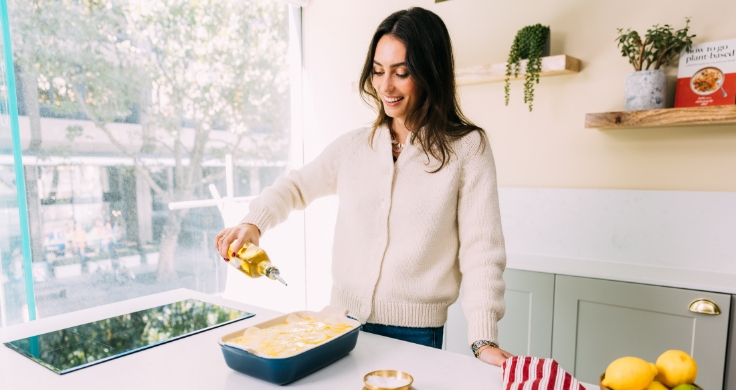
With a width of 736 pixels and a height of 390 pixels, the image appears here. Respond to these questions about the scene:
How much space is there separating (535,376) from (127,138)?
213cm

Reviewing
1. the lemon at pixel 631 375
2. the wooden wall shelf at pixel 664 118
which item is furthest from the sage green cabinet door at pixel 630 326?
the lemon at pixel 631 375

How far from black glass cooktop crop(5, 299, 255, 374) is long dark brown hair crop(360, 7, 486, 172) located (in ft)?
2.31

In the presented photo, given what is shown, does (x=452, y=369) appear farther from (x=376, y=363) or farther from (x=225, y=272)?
(x=225, y=272)

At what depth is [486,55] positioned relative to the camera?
2553 mm

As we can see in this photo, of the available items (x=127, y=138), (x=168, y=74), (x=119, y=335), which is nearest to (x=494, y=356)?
(x=119, y=335)

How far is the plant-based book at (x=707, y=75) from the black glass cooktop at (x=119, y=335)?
1861 mm

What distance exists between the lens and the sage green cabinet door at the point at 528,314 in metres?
2.04

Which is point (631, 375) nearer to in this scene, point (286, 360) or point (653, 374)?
point (653, 374)

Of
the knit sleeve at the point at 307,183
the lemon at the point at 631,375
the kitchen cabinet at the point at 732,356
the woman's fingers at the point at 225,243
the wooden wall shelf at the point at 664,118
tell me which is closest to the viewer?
the lemon at the point at 631,375

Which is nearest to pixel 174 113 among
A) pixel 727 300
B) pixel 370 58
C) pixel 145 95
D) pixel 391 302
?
pixel 145 95

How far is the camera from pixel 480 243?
126 centimetres

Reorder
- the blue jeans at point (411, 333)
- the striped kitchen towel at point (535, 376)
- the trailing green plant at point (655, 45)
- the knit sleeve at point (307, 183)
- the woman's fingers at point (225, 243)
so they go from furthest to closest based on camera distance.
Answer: the trailing green plant at point (655, 45), the knit sleeve at point (307, 183), the blue jeans at point (411, 333), the woman's fingers at point (225, 243), the striped kitchen towel at point (535, 376)

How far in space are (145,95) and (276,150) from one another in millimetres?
960

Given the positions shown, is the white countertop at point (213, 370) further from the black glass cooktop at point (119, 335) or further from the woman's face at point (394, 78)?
the woman's face at point (394, 78)
